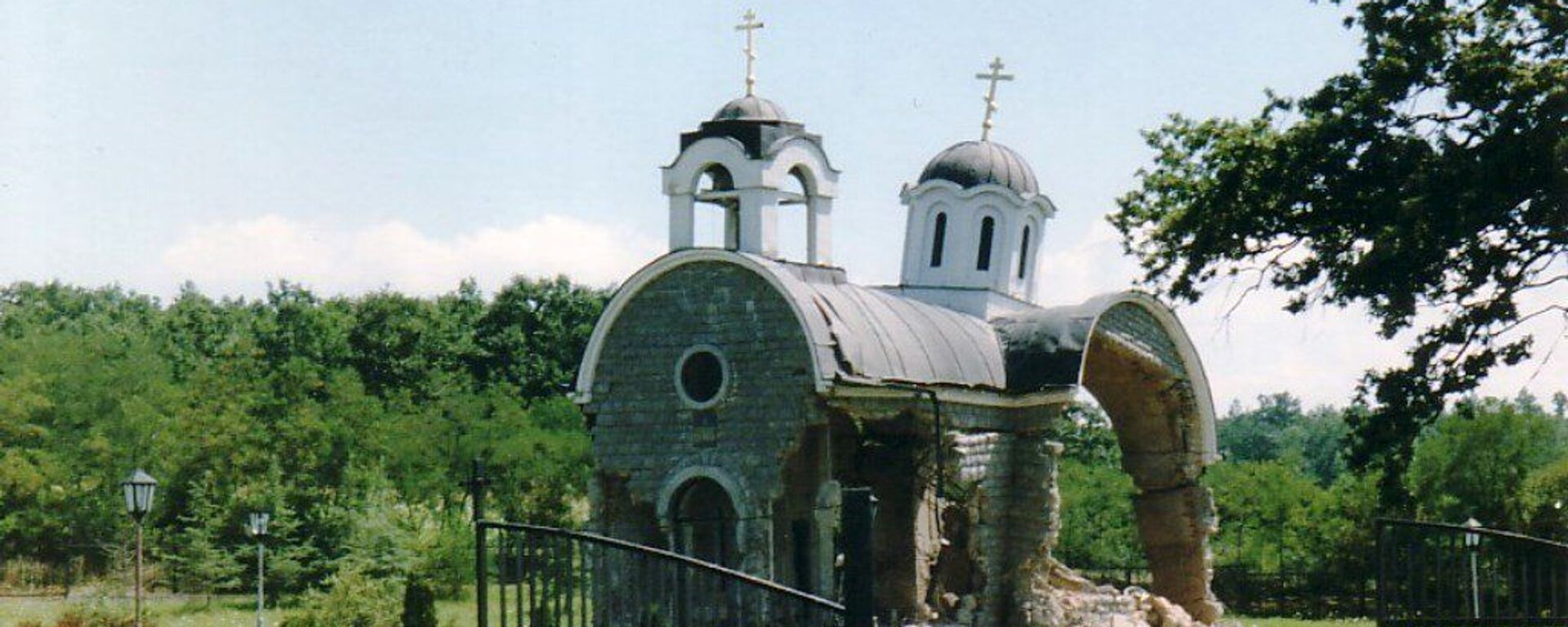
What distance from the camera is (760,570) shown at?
23.5 m

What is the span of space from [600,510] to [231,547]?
657 inches

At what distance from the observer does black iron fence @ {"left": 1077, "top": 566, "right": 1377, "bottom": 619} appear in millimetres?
38156

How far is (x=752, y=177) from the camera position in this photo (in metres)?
25.0

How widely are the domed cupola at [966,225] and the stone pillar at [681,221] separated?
168 inches

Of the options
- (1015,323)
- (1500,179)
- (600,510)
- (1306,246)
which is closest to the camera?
(1500,179)

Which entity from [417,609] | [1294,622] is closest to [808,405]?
[417,609]

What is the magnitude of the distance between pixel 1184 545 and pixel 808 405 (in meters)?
8.46

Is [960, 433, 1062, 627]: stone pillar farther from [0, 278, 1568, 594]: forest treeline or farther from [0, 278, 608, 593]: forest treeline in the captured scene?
[0, 278, 608, 593]: forest treeline

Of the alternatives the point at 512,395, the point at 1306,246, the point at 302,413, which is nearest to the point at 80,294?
the point at 512,395

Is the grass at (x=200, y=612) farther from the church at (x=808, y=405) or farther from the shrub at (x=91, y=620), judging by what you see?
the church at (x=808, y=405)

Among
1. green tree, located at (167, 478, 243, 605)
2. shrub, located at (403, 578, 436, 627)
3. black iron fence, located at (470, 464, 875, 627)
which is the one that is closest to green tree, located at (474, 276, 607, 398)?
green tree, located at (167, 478, 243, 605)

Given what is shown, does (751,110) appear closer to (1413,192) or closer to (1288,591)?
(1413,192)

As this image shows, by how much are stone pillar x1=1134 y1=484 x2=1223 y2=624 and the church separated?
11.2 feet

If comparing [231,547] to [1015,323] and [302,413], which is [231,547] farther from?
[1015,323]
